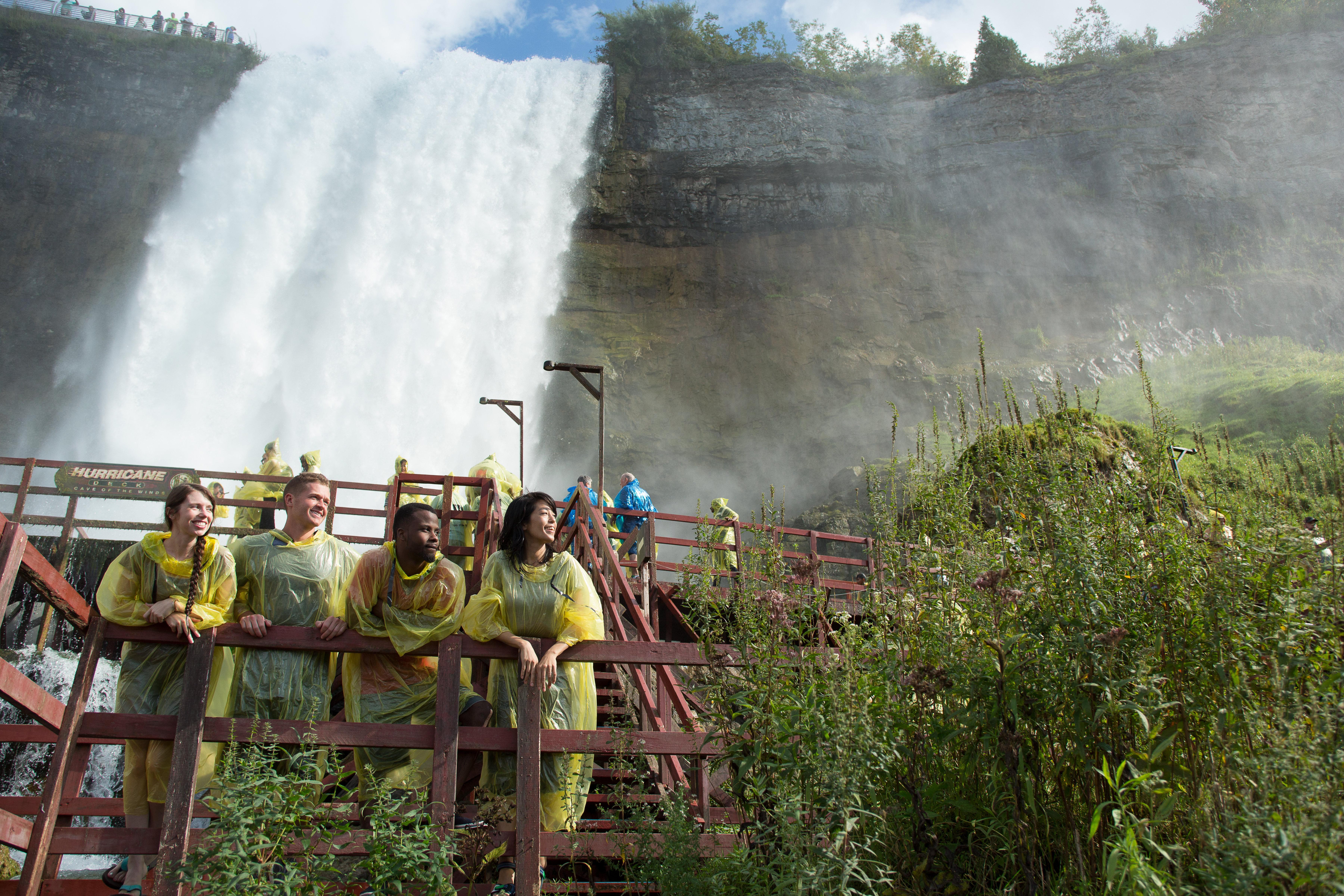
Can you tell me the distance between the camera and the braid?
11.5 feet

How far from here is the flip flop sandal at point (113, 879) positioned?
3.47 meters

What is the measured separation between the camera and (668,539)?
33.4ft

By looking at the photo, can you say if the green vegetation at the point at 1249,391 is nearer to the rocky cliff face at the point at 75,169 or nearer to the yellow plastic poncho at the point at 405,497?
the yellow plastic poncho at the point at 405,497

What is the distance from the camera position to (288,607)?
4.16 metres

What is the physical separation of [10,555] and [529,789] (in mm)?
2169

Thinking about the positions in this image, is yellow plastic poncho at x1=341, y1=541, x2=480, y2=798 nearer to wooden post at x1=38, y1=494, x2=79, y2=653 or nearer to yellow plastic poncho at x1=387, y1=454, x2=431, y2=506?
yellow plastic poncho at x1=387, y1=454, x2=431, y2=506

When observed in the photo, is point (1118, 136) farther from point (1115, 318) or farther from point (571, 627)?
point (571, 627)

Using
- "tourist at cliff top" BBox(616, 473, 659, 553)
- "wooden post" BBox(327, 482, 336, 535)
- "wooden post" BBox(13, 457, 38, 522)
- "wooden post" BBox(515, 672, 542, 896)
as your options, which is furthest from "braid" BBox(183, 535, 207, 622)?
"wooden post" BBox(13, 457, 38, 522)

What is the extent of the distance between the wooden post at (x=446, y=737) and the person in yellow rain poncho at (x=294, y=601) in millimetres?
502

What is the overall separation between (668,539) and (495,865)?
6718 mm

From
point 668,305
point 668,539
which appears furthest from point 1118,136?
point 668,539

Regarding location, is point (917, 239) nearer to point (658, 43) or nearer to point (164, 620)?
point (658, 43)

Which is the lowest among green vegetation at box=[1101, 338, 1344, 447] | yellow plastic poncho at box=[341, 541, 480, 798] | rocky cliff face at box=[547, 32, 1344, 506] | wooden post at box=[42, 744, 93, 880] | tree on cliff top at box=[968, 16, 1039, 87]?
wooden post at box=[42, 744, 93, 880]

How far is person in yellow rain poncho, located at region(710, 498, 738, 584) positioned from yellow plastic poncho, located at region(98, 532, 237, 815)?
224 cm
